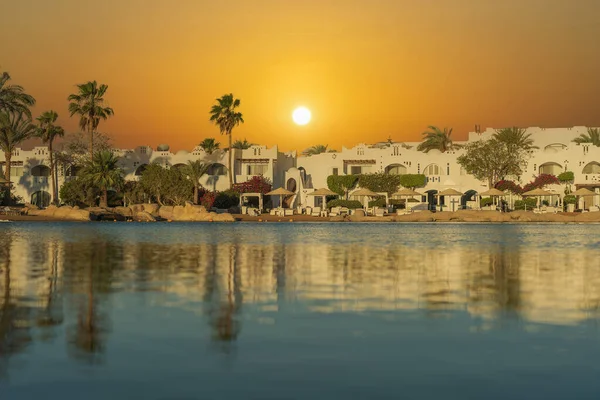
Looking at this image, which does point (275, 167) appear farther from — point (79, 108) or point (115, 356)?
point (115, 356)

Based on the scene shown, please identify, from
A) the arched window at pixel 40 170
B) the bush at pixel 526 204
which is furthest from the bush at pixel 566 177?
the arched window at pixel 40 170

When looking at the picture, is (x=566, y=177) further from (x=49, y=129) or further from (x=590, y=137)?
(x=49, y=129)

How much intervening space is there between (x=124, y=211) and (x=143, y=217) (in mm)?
3126

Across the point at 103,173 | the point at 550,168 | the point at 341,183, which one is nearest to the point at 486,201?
the point at 550,168

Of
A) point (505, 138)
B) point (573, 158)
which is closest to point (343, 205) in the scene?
point (505, 138)

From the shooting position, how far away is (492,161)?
76.5 meters

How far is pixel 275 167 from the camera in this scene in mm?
83062

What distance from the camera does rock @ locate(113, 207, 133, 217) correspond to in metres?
70.0

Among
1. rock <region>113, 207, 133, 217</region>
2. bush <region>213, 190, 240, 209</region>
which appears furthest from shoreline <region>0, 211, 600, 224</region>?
bush <region>213, 190, 240, 209</region>

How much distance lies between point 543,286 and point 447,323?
578cm

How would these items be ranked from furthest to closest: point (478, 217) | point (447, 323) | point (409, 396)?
point (478, 217)
point (447, 323)
point (409, 396)

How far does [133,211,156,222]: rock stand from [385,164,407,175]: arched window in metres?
24.8

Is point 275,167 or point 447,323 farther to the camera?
point 275,167

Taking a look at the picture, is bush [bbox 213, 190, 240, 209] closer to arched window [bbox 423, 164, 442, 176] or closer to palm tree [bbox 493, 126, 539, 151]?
arched window [bbox 423, 164, 442, 176]
